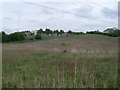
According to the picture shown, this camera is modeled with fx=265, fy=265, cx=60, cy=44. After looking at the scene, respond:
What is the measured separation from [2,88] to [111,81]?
2.61m

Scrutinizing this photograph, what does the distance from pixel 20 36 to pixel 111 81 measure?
3263cm

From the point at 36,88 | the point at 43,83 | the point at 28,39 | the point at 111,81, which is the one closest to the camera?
the point at 36,88

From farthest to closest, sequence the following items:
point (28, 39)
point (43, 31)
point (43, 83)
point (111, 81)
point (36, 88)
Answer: point (43, 31), point (28, 39), point (111, 81), point (43, 83), point (36, 88)

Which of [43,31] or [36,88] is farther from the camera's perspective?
[43,31]

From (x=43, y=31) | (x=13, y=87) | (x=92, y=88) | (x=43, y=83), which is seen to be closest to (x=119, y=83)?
(x=92, y=88)

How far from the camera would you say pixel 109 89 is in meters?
5.86

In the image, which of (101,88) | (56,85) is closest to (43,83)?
(56,85)

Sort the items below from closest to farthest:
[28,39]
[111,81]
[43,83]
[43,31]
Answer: [43,83]
[111,81]
[28,39]
[43,31]

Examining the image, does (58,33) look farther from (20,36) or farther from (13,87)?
(13,87)

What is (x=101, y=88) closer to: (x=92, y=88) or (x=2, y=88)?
(x=92, y=88)

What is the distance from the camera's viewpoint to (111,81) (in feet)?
21.2

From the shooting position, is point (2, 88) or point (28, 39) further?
point (28, 39)

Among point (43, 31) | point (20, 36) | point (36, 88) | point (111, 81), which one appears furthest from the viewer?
point (43, 31)

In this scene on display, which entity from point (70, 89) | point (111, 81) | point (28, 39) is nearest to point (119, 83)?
point (111, 81)
